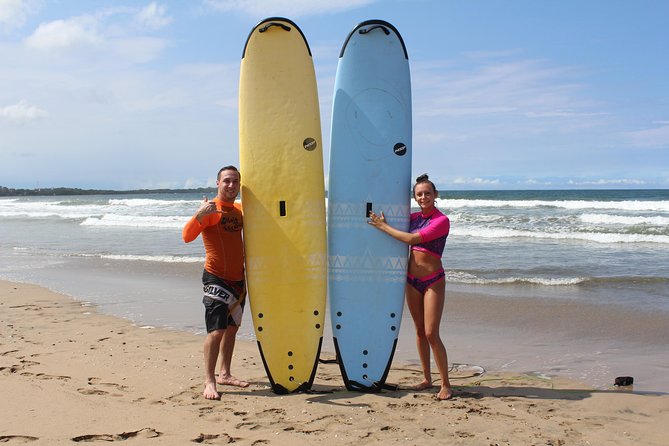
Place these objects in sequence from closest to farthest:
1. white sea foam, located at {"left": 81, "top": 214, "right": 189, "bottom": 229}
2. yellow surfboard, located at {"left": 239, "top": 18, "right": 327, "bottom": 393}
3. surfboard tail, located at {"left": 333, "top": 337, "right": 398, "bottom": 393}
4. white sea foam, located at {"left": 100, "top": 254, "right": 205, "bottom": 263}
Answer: surfboard tail, located at {"left": 333, "top": 337, "right": 398, "bottom": 393}, yellow surfboard, located at {"left": 239, "top": 18, "right": 327, "bottom": 393}, white sea foam, located at {"left": 100, "top": 254, "right": 205, "bottom": 263}, white sea foam, located at {"left": 81, "top": 214, "right": 189, "bottom": 229}

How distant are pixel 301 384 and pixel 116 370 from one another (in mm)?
1412

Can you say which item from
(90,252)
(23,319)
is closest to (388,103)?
(23,319)

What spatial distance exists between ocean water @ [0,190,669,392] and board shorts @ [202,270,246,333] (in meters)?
1.45

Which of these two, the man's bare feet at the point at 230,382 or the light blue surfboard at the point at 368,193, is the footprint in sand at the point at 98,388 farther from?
the light blue surfboard at the point at 368,193

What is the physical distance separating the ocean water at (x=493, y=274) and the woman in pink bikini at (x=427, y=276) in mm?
1037

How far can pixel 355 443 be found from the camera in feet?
9.96

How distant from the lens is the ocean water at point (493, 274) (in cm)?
496

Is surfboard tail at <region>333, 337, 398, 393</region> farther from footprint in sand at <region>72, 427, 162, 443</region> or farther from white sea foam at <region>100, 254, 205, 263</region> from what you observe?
white sea foam at <region>100, 254, 205, 263</region>

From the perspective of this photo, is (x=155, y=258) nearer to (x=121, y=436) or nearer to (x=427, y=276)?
(x=427, y=276)

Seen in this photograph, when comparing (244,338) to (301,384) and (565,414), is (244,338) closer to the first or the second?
(301,384)

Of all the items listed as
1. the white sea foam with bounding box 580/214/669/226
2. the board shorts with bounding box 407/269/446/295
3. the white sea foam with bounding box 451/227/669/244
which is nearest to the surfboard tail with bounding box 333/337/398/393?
the board shorts with bounding box 407/269/446/295

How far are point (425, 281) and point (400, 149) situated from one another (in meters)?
1.03

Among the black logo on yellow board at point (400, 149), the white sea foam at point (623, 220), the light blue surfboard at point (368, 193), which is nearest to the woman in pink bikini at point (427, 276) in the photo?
the light blue surfboard at point (368, 193)

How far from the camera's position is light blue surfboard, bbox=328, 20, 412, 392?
4172 mm
